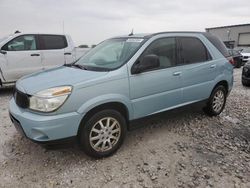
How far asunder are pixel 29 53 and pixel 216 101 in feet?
17.5

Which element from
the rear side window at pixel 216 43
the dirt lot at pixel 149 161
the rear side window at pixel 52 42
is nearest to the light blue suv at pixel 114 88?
the rear side window at pixel 216 43

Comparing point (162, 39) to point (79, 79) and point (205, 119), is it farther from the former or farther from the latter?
point (205, 119)

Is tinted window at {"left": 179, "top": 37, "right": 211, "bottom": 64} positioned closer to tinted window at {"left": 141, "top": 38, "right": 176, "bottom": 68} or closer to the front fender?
tinted window at {"left": 141, "top": 38, "right": 176, "bottom": 68}

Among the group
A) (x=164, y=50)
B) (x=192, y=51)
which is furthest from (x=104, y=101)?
(x=192, y=51)

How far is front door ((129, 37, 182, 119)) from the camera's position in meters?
3.38

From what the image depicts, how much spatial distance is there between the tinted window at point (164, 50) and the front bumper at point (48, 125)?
1531 millimetres

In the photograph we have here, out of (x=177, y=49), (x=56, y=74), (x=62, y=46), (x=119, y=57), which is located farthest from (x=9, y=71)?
(x=177, y=49)

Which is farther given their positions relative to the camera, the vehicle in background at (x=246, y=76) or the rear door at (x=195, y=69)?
the vehicle in background at (x=246, y=76)

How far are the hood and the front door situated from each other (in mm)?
585

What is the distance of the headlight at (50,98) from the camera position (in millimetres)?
2760

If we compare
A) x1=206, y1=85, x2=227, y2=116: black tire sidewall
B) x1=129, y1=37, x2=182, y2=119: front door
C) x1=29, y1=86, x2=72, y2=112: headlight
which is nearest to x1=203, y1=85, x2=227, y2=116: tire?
x1=206, y1=85, x2=227, y2=116: black tire sidewall

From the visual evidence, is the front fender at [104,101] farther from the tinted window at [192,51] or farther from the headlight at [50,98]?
the tinted window at [192,51]

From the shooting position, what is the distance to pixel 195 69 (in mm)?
4141

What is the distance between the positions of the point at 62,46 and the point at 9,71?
1810 millimetres
